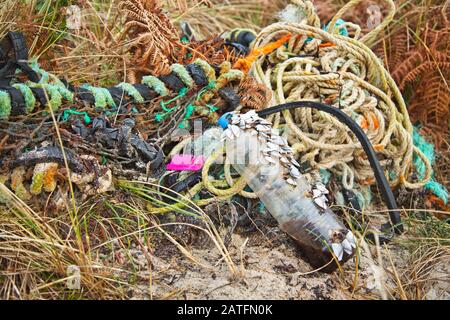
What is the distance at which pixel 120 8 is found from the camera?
235cm

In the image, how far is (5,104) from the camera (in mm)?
1920

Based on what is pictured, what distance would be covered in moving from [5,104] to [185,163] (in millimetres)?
700

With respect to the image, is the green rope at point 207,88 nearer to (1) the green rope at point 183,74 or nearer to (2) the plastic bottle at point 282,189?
(1) the green rope at point 183,74

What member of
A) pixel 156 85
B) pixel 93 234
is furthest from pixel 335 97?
pixel 93 234

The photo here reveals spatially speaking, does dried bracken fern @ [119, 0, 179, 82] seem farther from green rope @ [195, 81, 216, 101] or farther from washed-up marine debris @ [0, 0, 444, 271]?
green rope @ [195, 81, 216, 101]

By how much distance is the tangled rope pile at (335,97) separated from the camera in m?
2.38

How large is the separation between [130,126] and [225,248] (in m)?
0.61

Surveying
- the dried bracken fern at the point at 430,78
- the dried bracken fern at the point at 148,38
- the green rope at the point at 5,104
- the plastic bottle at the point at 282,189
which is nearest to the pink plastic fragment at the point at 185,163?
the plastic bottle at the point at 282,189

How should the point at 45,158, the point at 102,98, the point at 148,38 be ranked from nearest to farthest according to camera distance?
the point at 45,158
the point at 102,98
the point at 148,38

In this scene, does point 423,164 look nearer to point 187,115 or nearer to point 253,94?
point 253,94

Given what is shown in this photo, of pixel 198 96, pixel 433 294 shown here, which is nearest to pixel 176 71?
pixel 198 96

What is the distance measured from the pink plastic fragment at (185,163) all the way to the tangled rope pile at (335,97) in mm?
410

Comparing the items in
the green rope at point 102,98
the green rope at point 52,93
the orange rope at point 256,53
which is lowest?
the green rope at point 102,98

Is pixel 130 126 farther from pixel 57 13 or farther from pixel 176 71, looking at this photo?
pixel 57 13
